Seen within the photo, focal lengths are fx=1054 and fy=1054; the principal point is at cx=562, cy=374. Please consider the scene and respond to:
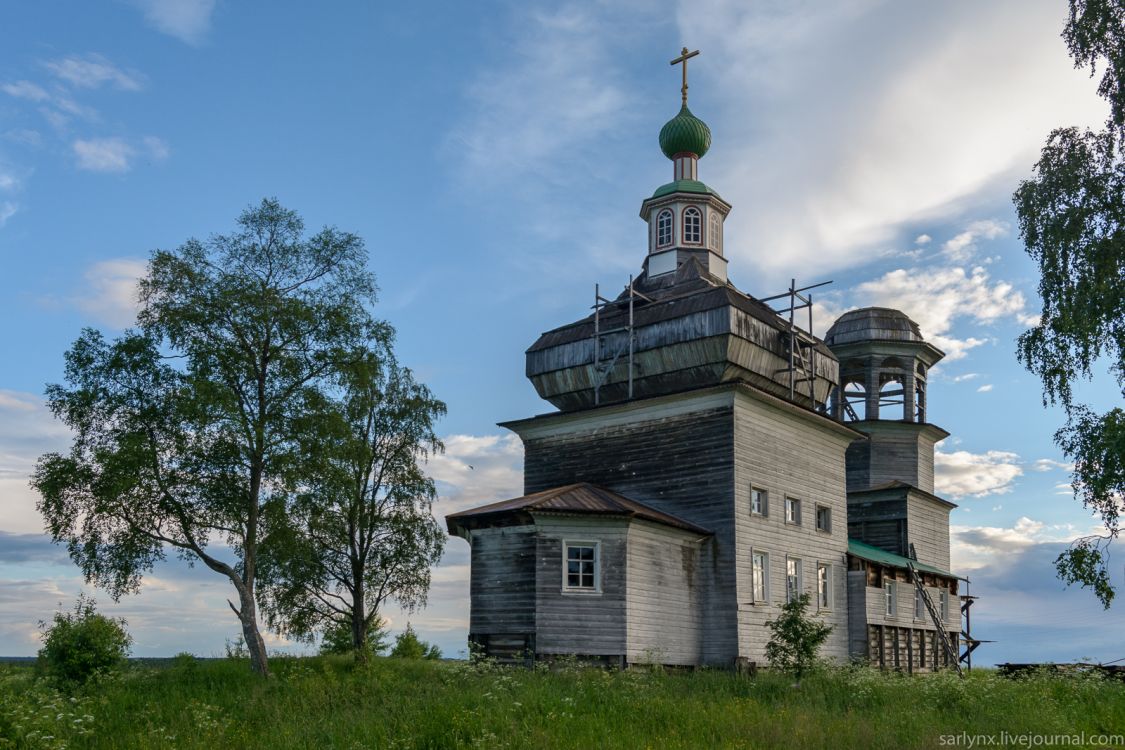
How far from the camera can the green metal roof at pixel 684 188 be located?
3547cm

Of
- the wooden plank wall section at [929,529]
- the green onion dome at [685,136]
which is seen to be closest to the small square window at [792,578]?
the wooden plank wall section at [929,529]

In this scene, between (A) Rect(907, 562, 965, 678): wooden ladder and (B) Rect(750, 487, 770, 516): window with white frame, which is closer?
(B) Rect(750, 487, 770, 516): window with white frame

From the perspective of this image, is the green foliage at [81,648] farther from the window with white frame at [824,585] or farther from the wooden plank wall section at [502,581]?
the window with white frame at [824,585]

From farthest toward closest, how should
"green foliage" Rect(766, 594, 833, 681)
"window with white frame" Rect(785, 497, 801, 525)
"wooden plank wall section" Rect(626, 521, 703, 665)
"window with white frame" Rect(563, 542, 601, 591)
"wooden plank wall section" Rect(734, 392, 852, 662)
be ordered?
"window with white frame" Rect(785, 497, 801, 525) → "wooden plank wall section" Rect(734, 392, 852, 662) → "wooden plank wall section" Rect(626, 521, 703, 665) → "window with white frame" Rect(563, 542, 601, 591) → "green foliage" Rect(766, 594, 833, 681)

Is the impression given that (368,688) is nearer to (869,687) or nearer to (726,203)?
(869,687)

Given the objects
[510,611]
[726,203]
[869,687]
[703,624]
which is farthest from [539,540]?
[726,203]

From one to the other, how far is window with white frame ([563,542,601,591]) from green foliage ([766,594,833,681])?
4.32 meters

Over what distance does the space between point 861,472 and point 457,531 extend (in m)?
18.9

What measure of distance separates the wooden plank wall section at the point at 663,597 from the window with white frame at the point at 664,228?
12.1 metres

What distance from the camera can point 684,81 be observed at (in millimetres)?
37062

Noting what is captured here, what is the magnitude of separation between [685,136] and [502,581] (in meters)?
17.9

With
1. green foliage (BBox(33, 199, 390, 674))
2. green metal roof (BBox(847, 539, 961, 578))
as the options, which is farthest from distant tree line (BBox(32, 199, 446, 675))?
green metal roof (BBox(847, 539, 961, 578))

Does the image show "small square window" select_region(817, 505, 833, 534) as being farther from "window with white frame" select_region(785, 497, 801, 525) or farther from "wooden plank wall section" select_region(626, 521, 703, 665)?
"wooden plank wall section" select_region(626, 521, 703, 665)

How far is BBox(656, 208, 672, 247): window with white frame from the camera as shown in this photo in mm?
35562
